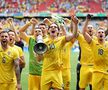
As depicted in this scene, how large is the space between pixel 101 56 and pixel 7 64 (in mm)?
2150

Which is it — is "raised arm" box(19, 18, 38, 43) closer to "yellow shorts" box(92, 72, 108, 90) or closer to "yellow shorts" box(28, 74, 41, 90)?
"yellow shorts" box(28, 74, 41, 90)

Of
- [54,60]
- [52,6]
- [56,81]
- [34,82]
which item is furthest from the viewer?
[52,6]

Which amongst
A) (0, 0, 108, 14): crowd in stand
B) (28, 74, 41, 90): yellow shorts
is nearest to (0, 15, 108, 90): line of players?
(28, 74, 41, 90): yellow shorts

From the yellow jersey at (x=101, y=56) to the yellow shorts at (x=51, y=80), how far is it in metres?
0.93

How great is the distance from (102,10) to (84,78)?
34220 mm

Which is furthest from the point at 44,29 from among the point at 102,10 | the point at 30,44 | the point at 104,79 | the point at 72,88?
the point at 102,10

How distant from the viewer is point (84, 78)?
10852 millimetres

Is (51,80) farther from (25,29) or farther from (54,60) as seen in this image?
(25,29)

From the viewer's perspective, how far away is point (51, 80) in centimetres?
894

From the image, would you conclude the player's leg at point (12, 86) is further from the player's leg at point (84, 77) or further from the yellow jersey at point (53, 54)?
the player's leg at point (84, 77)

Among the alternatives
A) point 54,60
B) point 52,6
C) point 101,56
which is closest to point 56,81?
point 54,60

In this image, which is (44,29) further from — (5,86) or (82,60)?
(5,86)

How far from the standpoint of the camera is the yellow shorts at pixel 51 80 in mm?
8914

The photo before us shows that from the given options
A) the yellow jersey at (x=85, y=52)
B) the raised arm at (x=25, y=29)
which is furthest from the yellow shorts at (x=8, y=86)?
the yellow jersey at (x=85, y=52)
